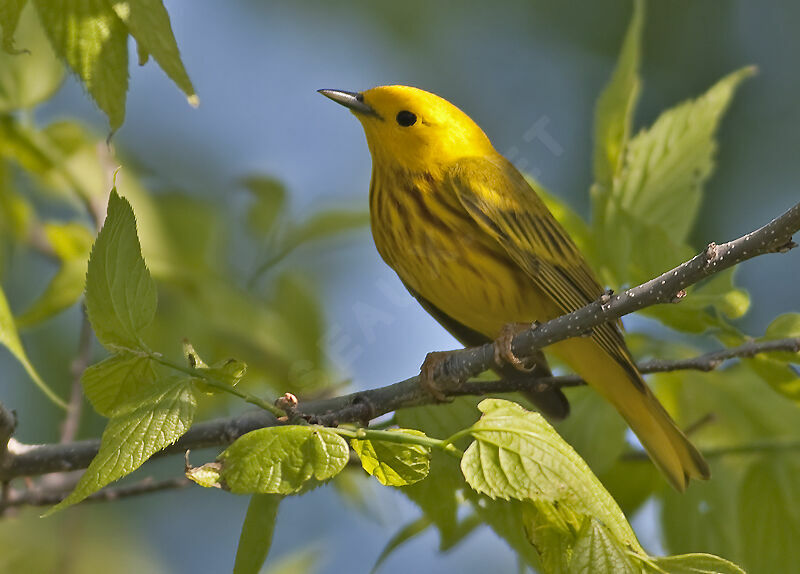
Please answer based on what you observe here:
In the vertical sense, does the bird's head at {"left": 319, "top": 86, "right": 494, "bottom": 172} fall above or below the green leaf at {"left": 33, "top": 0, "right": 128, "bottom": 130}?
above

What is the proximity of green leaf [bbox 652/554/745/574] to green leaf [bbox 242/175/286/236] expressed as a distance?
1.53 m

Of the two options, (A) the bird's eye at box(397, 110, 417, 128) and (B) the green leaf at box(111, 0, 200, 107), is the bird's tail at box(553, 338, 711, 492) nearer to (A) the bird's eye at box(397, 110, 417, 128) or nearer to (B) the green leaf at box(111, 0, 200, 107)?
(A) the bird's eye at box(397, 110, 417, 128)

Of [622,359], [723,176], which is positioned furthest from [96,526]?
[723,176]

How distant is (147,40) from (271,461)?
59cm

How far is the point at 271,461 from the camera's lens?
1.17 metres

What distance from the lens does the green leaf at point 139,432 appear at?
1.12 meters

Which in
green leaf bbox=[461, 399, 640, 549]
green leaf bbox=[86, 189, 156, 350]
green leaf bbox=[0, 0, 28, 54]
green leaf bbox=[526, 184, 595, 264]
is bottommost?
green leaf bbox=[461, 399, 640, 549]

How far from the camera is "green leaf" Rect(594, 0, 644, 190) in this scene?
6.18 ft

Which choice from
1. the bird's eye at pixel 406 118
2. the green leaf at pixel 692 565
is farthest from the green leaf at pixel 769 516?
the bird's eye at pixel 406 118

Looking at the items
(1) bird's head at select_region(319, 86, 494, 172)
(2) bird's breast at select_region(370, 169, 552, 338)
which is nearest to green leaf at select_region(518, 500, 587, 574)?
(2) bird's breast at select_region(370, 169, 552, 338)

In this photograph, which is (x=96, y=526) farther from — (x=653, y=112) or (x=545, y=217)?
(x=653, y=112)

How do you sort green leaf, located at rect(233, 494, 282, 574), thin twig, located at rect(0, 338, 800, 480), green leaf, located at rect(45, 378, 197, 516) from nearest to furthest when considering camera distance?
green leaf, located at rect(45, 378, 197, 516) → green leaf, located at rect(233, 494, 282, 574) → thin twig, located at rect(0, 338, 800, 480)

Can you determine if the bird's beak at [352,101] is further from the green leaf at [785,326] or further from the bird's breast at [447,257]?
the green leaf at [785,326]

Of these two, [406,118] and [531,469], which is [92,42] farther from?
[406,118]
